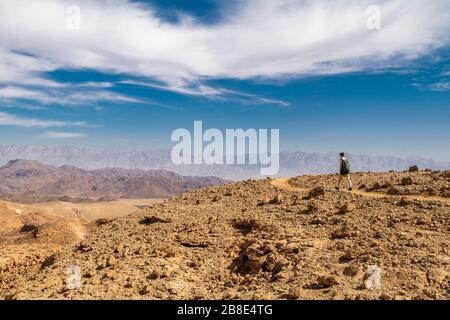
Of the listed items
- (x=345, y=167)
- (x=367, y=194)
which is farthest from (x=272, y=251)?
(x=345, y=167)

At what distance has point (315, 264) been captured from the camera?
Answer: 12.9 m

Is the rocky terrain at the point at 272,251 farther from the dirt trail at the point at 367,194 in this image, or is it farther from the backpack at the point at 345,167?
the backpack at the point at 345,167

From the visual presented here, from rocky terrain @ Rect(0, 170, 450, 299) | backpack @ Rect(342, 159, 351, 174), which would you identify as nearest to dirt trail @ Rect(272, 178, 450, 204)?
rocky terrain @ Rect(0, 170, 450, 299)

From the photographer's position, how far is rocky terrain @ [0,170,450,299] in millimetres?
11688

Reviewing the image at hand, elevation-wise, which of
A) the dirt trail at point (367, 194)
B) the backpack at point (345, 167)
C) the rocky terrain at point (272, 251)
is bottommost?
the rocky terrain at point (272, 251)

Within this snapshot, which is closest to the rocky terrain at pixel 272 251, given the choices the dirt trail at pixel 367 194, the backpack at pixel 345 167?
the dirt trail at pixel 367 194

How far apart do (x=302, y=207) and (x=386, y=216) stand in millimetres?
3876

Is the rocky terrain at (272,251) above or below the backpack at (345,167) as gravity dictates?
below

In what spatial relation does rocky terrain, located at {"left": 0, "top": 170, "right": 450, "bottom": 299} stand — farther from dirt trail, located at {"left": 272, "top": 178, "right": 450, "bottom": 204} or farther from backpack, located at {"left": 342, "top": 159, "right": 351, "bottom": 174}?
backpack, located at {"left": 342, "top": 159, "right": 351, "bottom": 174}

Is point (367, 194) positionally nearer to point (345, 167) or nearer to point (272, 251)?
point (345, 167)

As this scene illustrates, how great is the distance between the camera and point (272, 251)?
14445 mm

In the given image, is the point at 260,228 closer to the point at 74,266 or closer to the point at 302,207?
the point at 302,207

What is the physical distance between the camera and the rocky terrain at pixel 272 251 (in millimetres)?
11688
